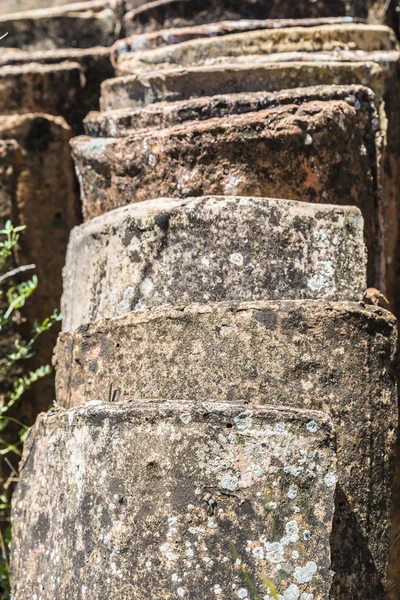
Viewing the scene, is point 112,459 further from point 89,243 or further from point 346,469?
point 89,243

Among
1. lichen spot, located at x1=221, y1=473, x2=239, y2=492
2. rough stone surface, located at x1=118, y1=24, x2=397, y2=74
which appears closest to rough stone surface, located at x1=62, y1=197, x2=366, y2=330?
lichen spot, located at x1=221, y1=473, x2=239, y2=492

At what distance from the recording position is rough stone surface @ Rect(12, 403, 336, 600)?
1854 millimetres

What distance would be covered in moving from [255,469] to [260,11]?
249cm

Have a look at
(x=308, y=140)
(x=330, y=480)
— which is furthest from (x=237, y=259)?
(x=330, y=480)

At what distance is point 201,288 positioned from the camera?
7.68ft

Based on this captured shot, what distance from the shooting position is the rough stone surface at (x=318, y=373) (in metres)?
2.09

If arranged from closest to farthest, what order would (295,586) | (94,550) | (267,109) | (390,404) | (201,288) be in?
(295,586) < (94,550) < (390,404) < (201,288) < (267,109)

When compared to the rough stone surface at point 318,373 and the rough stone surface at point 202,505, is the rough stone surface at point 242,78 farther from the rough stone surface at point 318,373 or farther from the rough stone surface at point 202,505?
the rough stone surface at point 202,505

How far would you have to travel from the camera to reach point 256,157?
2.53m

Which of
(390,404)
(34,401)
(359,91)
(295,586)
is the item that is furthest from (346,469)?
(34,401)

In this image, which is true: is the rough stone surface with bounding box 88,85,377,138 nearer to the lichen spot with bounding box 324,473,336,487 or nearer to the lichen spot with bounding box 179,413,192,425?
the lichen spot with bounding box 179,413,192,425

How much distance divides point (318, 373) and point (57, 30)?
Answer: 3045 millimetres

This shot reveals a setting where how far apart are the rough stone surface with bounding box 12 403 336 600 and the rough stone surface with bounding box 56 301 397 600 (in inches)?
6.6

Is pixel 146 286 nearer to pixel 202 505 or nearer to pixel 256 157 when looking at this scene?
pixel 256 157
